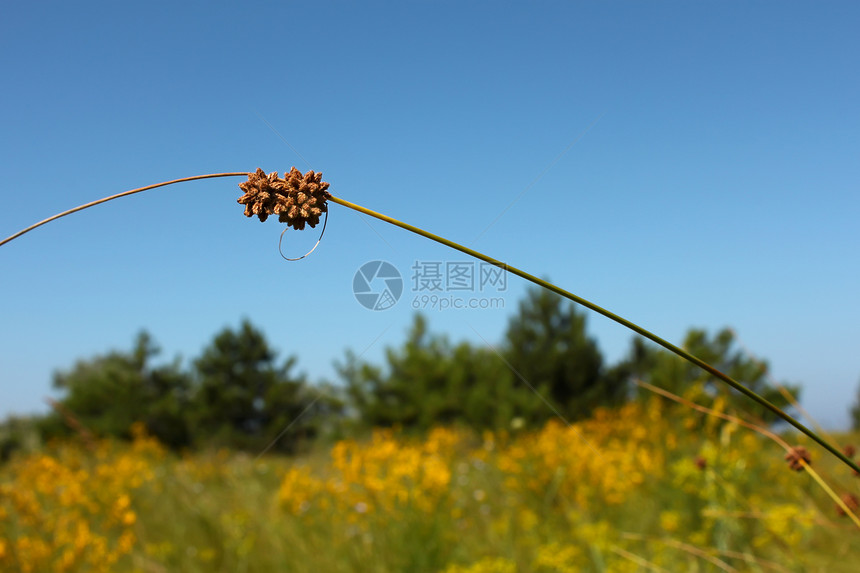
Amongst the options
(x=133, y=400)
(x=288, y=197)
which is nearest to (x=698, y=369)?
(x=288, y=197)

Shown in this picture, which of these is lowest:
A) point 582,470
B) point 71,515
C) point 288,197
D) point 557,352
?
point 288,197

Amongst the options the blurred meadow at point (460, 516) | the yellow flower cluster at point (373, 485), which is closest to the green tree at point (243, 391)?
the blurred meadow at point (460, 516)

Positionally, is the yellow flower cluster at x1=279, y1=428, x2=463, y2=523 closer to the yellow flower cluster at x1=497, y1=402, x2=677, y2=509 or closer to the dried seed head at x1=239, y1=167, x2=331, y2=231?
the yellow flower cluster at x1=497, y1=402, x2=677, y2=509

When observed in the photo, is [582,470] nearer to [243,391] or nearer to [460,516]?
[460,516]

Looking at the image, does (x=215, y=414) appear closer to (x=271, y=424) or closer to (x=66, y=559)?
(x=271, y=424)

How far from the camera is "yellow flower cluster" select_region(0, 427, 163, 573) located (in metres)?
2.55

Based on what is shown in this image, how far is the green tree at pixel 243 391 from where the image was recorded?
457 inches

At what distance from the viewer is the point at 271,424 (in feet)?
38.6

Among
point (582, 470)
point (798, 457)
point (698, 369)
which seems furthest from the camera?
point (698, 369)

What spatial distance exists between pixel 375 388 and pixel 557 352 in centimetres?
371

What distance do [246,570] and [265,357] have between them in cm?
885

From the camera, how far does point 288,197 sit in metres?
0.68

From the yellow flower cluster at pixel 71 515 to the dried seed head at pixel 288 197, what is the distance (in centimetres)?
221

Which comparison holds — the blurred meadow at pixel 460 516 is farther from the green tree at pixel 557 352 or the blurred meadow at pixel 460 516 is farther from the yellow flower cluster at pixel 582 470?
the green tree at pixel 557 352
